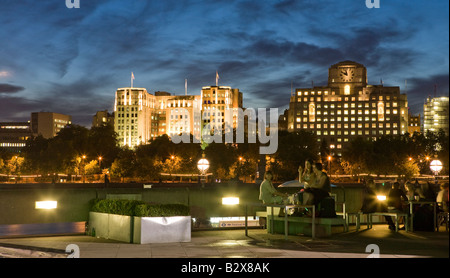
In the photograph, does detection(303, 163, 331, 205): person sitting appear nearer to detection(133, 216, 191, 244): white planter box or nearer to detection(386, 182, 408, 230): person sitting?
detection(133, 216, 191, 244): white planter box

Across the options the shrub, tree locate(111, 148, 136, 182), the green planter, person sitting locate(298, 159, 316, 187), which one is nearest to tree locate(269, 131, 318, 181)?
tree locate(111, 148, 136, 182)

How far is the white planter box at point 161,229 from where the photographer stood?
483 inches

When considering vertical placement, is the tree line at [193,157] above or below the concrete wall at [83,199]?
above

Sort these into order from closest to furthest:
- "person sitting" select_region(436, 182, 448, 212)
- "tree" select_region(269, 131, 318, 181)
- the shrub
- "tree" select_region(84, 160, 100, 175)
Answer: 1. the shrub
2. "person sitting" select_region(436, 182, 448, 212)
3. "tree" select_region(84, 160, 100, 175)
4. "tree" select_region(269, 131, 318, 181)

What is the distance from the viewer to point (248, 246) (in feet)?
38.6

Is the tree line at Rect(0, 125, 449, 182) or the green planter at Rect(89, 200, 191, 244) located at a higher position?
the tree line at Rect(0, 125, 449, 182)

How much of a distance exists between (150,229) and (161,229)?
260mm

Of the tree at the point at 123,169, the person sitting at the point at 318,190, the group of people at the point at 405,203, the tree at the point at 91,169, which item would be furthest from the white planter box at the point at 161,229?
the tree at the point at 91,169

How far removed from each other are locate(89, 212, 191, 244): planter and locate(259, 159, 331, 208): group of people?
2.64 m

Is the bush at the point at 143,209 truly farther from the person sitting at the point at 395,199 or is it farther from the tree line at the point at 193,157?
the tree line at the point at 193,157

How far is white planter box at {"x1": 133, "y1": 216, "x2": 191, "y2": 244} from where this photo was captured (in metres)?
12.3

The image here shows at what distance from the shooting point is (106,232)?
A: 13.4 m

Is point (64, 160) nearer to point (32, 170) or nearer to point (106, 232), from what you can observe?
point (32, 170)
